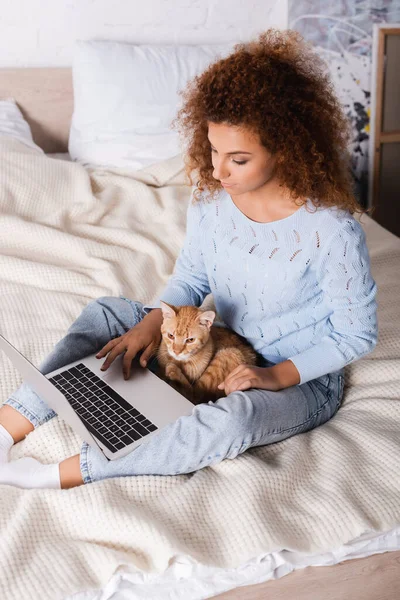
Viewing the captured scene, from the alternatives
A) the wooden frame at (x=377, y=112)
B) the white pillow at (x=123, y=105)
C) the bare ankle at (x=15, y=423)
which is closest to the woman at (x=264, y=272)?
the bare ankle at (x=15, y=423)

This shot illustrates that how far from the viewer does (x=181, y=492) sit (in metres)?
1.07

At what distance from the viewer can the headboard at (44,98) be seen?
2.47 m

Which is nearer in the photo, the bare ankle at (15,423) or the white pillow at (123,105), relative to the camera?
the bare ankle at (15,423)

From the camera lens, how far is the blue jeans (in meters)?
1.09

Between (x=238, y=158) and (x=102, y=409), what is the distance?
514mm

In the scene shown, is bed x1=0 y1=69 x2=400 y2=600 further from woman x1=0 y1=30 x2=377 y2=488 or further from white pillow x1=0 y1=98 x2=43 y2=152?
white pillow x1=0 y1=98 x2=43 y2=152

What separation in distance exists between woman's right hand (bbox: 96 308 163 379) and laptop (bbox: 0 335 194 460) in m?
0.02

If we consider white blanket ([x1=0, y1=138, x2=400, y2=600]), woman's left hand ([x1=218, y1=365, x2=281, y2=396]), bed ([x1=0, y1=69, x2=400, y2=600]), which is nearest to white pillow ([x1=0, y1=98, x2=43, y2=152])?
white blanket ([x1=0, y1=138, x2=400, y2=600])

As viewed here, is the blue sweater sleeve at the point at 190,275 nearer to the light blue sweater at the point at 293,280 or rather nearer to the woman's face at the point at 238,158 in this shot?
the light blue sweater at the point at 293,280

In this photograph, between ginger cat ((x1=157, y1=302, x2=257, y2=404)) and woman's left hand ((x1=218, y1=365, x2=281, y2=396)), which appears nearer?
woman's left hand ((x1=218, y1=365, x2=281, y2=396))

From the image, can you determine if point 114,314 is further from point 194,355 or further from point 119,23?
point 119,23

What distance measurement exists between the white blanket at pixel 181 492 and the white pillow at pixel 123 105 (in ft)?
2.38

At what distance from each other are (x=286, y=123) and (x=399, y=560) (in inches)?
30.0

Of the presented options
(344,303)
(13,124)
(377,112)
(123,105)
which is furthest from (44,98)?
(344,303)
